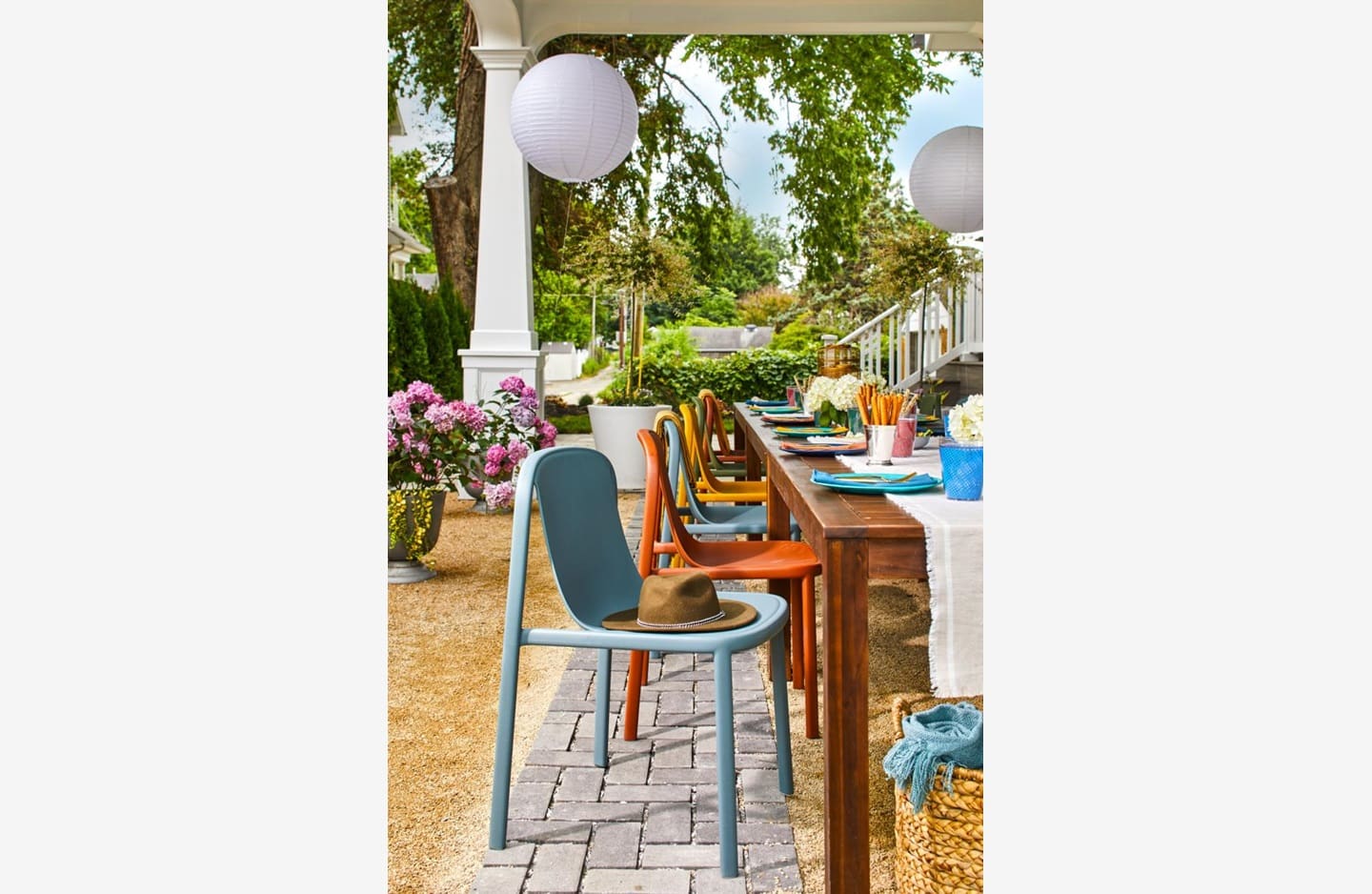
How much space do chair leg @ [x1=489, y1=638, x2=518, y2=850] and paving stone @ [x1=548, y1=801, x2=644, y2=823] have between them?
0.57 feet

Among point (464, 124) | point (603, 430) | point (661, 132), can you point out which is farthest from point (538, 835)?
point (661, 132)

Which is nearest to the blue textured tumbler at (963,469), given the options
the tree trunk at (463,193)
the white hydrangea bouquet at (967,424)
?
the white hydrangea bouquet at (967,424)

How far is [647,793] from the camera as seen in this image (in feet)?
8.08

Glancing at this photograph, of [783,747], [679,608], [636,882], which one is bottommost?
[636,882]

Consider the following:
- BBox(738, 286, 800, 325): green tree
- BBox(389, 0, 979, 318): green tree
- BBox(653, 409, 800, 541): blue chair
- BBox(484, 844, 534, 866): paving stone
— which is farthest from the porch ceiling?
BBox(738, 286, 800, 325): green tree

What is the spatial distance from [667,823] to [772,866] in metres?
0.29

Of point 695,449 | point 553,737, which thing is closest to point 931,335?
point 695,449

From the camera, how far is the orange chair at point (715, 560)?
2.56 metres

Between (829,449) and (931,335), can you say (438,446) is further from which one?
(931,335)

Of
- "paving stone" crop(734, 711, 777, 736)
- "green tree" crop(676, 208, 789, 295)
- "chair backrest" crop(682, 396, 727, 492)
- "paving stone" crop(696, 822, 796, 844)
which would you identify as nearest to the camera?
"paving stone" crop(696, 822, 796, 844)

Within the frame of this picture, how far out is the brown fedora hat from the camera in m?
2.17

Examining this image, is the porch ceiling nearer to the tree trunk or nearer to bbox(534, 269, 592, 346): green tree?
the tree trunk
